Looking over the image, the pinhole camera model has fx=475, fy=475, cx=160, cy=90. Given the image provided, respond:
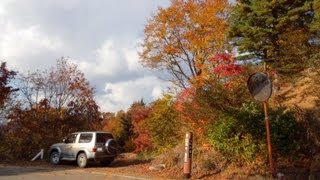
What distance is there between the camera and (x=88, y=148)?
2452 cm

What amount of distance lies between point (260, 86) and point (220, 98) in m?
4.40

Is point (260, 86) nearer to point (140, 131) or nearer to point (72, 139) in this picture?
point (72, 139)

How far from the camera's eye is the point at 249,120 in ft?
61.3

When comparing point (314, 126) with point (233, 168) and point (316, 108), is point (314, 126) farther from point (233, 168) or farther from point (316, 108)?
point (233, 168)

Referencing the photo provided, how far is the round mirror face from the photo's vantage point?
15.4m

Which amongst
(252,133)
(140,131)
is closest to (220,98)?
(252,133)

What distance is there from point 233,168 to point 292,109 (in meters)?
3.60

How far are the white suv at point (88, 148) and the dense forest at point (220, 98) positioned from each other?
3131 millimetres

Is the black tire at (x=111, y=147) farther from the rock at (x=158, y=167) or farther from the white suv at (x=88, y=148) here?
the rock at (x=158, y=167)

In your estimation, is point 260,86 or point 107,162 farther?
point 107,162

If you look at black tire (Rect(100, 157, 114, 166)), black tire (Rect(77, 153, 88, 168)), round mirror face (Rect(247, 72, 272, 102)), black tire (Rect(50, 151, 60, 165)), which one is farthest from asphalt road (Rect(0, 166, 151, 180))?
round mirror face (Rect(247, 72, 272, 102))

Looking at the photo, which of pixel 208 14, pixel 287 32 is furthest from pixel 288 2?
pixel 208 14

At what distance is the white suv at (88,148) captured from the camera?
24.4m

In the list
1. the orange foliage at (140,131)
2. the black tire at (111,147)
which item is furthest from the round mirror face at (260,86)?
the orange foliage at (140,131)
